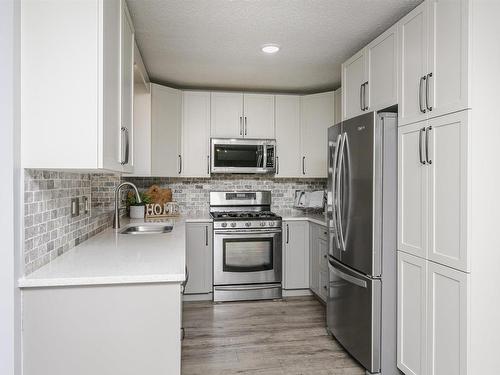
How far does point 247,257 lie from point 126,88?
231 centimetres

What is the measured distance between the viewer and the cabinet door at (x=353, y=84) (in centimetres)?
258

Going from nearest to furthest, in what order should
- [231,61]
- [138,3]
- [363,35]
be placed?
[138,3] < [363,35] < [231,61]

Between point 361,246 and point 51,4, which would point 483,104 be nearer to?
point 361,246

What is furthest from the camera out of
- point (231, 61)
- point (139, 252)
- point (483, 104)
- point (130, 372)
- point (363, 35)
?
point (231, 61)

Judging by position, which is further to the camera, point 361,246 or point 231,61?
A: point 231,61

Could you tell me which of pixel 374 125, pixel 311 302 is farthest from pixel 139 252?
pixel 311 302

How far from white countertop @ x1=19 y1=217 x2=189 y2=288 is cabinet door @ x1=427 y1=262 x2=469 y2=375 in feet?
4.26

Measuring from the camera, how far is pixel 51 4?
1.38 metres

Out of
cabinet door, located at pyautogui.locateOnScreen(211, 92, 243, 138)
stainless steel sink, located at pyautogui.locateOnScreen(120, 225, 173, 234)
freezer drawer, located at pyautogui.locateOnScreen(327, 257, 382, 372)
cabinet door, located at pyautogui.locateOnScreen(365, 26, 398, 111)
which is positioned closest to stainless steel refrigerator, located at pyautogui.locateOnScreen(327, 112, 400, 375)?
freezer drawer, located at pyautogui.locateOnScreen(327, 257, 382, 372)

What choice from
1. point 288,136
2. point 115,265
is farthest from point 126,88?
point 288,136

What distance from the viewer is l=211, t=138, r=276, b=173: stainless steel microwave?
388 cm

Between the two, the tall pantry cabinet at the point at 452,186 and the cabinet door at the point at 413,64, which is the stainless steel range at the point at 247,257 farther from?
the cabinet door at the point at 413,64

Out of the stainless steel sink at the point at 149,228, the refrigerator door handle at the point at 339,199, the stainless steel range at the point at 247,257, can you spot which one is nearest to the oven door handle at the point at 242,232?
the stainless steel range at the point at 247,257

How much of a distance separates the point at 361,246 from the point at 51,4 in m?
2.12
